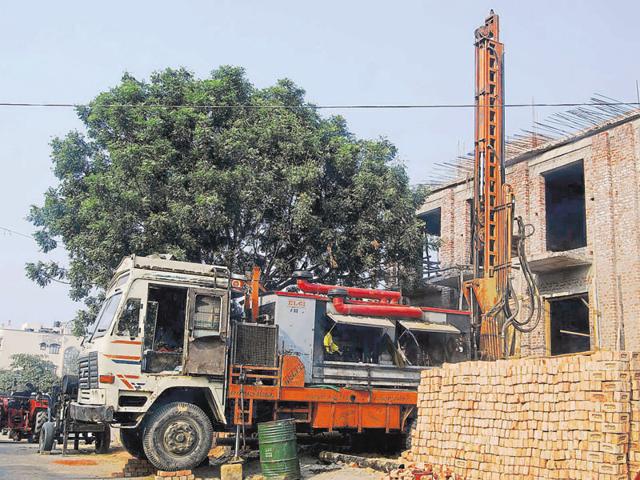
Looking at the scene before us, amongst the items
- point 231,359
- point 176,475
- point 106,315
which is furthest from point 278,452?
point 106,315

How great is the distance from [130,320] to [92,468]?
3808 millimetres

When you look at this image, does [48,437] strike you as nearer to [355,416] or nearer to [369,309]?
[355,416]

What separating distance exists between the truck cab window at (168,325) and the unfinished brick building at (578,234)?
617cm

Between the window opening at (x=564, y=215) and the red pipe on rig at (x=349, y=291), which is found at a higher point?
the window opening at (x=564, y=215)

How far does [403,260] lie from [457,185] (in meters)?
5.90

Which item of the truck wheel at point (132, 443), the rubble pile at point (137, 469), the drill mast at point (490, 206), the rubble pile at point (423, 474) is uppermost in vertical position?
the drill mast at point (490, 206)

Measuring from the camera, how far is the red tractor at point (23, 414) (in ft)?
69.1

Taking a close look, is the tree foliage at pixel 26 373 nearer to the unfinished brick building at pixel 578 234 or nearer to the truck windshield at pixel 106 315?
the unfinished brick building at pixel 578 234

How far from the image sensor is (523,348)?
1917cm

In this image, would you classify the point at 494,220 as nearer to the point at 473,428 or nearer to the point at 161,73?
the point at 473,428

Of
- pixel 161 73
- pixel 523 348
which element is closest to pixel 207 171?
pixel 161 73

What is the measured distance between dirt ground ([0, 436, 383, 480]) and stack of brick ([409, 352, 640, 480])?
1.46 metres

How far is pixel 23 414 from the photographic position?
2198cm

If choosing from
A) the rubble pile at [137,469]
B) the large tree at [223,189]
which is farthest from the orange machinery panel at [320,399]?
the large tree at [223,189]
